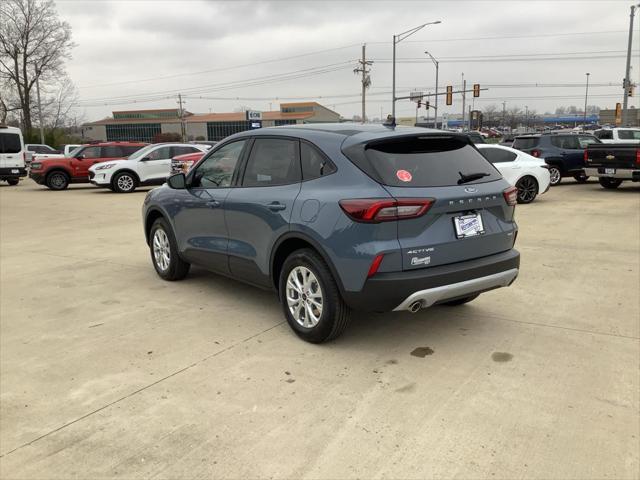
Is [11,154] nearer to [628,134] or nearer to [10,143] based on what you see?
[10,143]

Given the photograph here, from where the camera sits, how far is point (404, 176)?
3873mm

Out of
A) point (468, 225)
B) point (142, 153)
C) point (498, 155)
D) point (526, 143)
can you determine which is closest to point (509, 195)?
point (468, 225)

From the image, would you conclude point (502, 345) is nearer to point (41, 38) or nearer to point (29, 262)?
point (29, 262)

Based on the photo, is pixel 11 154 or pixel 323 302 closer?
pixel 323 302

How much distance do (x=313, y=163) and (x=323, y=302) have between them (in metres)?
1.09

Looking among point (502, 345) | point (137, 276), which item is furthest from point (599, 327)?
point (137, 276)

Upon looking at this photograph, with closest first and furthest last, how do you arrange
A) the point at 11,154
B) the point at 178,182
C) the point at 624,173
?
the point at 178,182, the point at 624,173, the point at 11,154

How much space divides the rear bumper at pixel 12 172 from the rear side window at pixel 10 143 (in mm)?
727

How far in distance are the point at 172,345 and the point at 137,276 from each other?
2523 millimetres

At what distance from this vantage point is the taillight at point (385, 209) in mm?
3678

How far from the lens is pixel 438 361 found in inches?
156

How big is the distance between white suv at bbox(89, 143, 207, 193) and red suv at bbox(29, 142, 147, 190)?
1.54m

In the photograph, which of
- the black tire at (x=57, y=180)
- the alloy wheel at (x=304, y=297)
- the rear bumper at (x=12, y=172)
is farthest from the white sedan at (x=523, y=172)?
the rear bumper at (x=12, y=172)

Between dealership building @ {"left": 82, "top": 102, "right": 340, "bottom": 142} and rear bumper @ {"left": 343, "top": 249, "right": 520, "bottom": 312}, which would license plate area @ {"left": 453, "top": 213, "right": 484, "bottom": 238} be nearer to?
rear bumper @ {"left": 343, "top": 249, "right": 520, "bottom": 312}
